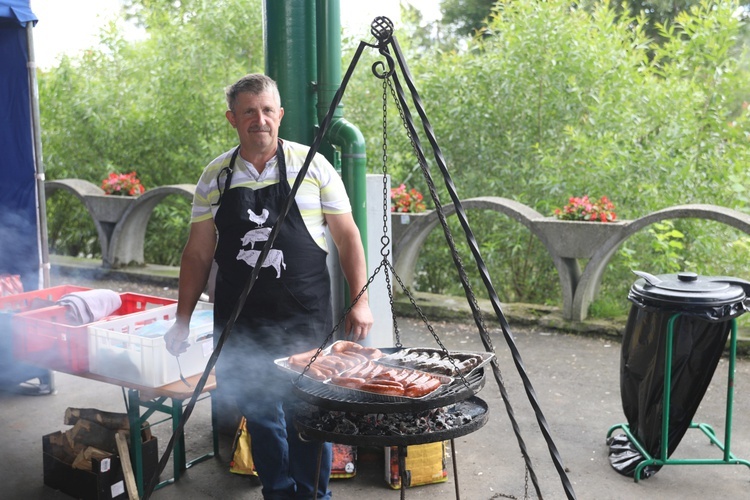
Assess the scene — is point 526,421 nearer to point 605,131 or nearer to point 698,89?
point 605,131

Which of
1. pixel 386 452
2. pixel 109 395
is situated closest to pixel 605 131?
pixel 386 452

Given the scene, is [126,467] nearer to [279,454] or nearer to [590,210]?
[279,454]

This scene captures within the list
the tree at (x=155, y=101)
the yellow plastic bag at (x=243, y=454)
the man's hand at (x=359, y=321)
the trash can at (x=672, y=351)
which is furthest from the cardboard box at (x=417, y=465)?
the tree at (x=155, y=101)

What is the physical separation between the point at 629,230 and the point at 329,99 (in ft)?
11.8

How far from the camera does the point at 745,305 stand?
4.17 m

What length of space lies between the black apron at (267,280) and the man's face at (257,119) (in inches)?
4.4

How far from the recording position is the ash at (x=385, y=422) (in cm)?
298

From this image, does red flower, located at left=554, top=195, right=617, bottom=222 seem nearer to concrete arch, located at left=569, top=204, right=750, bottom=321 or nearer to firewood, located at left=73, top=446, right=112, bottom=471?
concrete arch, located at left=569, top=204, right=750, bottom=321

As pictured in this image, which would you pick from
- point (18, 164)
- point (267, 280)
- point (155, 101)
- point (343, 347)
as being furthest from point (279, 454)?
point (155, 101)

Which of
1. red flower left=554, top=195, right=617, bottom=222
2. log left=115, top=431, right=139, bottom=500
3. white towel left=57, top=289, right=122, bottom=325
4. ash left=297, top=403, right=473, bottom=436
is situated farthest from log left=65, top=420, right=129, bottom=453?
red flower left=554, top=195, right=617, bottom=222

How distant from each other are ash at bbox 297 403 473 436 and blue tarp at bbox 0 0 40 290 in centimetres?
358

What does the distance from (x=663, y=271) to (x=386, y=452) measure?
4351 millimetres

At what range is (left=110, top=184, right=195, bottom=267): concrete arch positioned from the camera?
9.58m

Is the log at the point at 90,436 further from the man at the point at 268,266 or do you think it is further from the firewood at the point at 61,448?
the man at the point at 268,266
